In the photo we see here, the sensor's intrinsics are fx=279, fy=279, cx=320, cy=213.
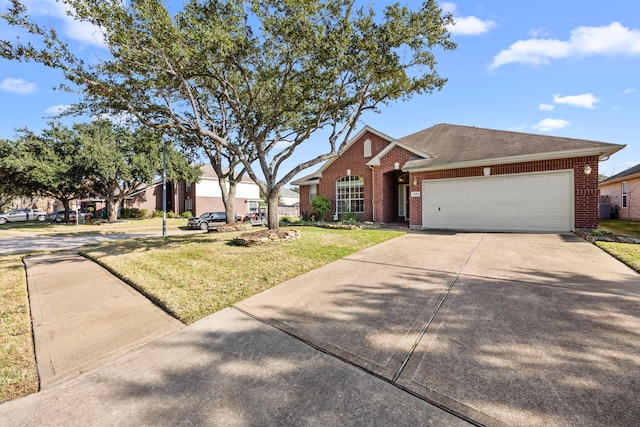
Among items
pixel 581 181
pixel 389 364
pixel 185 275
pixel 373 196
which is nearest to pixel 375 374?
pixel 389 364

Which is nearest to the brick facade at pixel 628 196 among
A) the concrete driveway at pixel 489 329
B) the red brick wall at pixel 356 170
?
the red brick wall at pixel 356 170

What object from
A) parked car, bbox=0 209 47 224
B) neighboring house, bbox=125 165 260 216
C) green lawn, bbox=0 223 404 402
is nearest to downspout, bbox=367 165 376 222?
green lawn, bbox=0 223 404 402

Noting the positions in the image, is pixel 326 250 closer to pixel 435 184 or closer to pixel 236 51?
pixel 236 51

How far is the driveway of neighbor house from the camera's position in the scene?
2092 mm

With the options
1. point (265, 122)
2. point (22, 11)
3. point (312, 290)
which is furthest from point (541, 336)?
point (265, 122)

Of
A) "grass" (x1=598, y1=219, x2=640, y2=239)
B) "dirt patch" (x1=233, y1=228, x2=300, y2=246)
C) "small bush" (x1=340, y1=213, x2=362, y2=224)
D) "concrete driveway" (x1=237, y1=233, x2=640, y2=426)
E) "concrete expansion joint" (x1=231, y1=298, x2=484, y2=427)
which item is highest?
"small bush" (x1=340, y1=213, x2=362, y2=224)

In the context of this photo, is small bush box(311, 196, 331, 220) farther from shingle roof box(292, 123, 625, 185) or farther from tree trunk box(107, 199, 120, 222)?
tree trunk box(107, 199, 120, 222)

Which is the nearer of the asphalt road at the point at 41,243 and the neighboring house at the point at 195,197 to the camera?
the asphalt road at the point at 41,243

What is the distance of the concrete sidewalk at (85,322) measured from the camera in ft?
9.93

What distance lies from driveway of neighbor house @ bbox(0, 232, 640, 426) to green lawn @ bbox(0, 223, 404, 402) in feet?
1.75

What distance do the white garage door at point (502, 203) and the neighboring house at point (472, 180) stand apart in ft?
0.10

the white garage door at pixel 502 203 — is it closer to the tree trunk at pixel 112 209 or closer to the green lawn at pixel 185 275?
the green lawn at pixel 185 275

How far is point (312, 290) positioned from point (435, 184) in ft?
33.8

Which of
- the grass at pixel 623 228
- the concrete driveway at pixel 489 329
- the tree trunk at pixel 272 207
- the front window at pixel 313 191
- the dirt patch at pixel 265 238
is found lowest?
the concrete driveway at pixel 489 329
